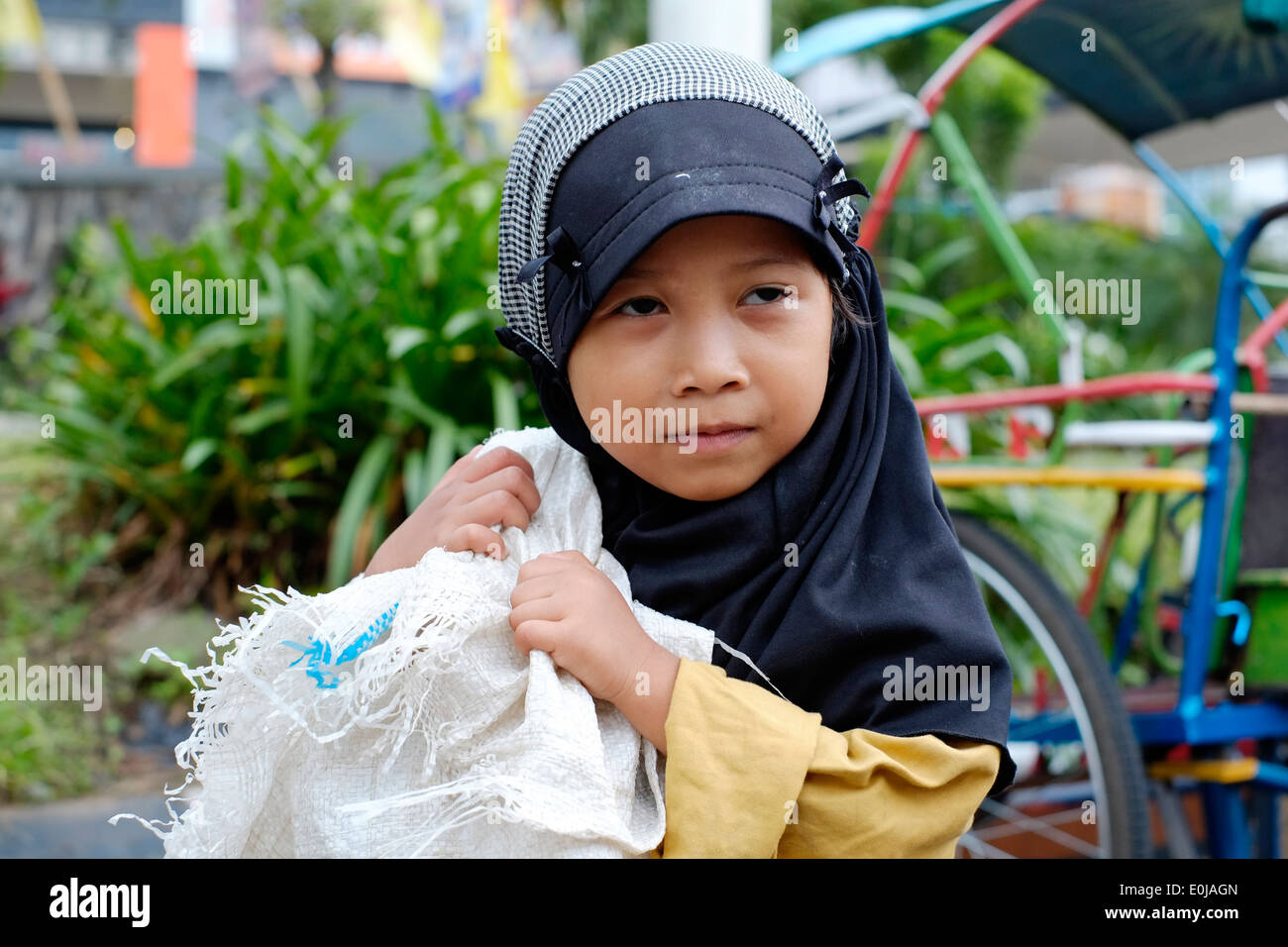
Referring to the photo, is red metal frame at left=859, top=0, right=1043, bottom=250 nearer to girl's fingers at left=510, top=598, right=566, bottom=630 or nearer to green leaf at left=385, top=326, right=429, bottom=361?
green leaf at left=385, top=326, right=429, bottom=361

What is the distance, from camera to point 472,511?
1.12 meters

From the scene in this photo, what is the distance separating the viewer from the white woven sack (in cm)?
94

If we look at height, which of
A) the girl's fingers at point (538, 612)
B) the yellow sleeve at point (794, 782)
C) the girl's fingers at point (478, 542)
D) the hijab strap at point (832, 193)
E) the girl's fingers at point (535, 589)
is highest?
the hijab strap at point (832, 193)

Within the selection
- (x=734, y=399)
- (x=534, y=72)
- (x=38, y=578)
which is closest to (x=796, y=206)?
(x=734, y=399)

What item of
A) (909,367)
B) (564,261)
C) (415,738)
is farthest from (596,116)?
(909,367)

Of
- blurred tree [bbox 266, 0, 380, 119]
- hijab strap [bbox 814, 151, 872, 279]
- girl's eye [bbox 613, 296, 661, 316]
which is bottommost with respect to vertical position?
girl's eye [bbox 613, 296, 661, 316]

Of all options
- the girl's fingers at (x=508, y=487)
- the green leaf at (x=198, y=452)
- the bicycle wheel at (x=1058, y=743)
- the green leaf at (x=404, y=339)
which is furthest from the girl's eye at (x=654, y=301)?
the green leaf at (x=198, y=452)

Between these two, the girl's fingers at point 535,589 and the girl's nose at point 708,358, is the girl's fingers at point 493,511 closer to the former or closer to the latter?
the girl's fingers at point 535,589

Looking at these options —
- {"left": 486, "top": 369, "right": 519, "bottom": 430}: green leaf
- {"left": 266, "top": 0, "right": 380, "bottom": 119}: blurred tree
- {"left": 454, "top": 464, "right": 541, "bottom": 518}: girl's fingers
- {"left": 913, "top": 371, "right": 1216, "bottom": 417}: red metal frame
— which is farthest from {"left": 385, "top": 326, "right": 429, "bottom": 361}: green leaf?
{"left": 266, "top": 0, "right": 380, "bottom": 119}: blurred tree

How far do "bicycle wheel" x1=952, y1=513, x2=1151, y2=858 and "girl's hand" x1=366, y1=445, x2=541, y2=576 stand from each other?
0.86 metres

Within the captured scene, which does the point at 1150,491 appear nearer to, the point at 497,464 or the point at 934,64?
the point at 497,464

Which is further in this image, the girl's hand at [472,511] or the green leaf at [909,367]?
the green leaf at [909,367]

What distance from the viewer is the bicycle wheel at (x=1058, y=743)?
6.28 feet

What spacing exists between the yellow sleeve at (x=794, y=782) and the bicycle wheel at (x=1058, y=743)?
702 millimetres
